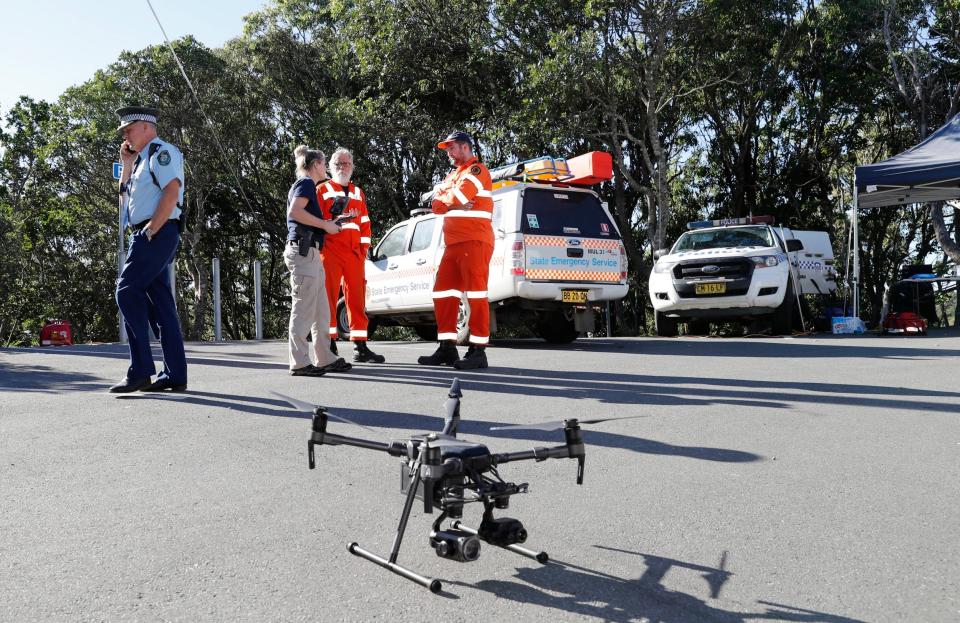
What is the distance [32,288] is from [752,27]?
25.0m

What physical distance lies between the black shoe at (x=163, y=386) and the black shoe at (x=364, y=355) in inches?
110

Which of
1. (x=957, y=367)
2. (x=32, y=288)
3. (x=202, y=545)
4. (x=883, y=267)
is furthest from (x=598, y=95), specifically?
(x=32, y=288)

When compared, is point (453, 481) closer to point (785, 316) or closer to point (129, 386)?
point (129, 386)

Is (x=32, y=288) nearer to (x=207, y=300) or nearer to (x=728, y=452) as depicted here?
(x=207, y=300)

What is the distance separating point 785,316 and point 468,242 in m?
7.05

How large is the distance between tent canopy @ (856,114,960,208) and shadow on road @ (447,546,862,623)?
1225 centimetres

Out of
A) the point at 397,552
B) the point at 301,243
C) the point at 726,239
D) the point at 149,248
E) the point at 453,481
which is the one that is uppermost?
the point at 726,239

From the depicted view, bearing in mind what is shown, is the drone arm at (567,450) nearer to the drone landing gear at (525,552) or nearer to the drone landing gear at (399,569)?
the drone landing gear at (525,552)

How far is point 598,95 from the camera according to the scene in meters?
21.1

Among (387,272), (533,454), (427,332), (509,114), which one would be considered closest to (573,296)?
(387,272)

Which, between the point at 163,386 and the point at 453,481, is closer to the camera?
the point at 453,481

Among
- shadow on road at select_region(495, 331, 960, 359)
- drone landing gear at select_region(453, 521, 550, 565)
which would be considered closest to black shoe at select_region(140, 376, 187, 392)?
drone landing gear at select_region(453, 521, 550, 565)

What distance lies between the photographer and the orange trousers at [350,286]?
8.86 meters

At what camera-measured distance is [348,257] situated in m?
8.93
